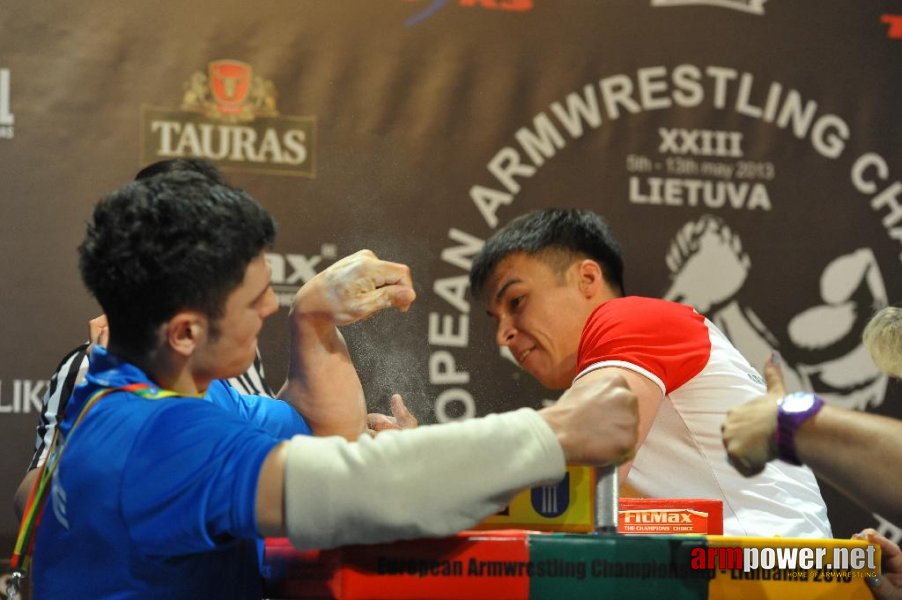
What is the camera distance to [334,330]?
1833 mm

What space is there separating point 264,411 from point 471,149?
1.59 meters

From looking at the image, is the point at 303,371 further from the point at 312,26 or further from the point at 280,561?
the point at 312,26

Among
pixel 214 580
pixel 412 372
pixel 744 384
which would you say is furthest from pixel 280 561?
pixel 412 372

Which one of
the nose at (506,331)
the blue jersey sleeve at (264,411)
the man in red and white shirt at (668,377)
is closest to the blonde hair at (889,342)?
the man in red and white shirt at (668,377)

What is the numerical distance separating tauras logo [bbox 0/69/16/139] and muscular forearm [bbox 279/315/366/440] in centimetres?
151

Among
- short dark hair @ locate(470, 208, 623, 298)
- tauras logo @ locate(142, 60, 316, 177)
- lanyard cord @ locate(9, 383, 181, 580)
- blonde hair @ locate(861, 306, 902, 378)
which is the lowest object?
lanyard cord @ locate(9, 383, 181, 580)

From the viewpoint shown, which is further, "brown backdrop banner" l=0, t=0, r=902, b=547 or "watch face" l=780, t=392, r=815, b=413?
"brown backdrop banner" l=0, t=0, r=902, b=547

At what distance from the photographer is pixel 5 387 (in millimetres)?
2824

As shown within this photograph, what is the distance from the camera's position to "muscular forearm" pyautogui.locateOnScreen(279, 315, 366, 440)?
179cm

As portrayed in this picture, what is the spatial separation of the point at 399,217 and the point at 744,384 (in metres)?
1.26

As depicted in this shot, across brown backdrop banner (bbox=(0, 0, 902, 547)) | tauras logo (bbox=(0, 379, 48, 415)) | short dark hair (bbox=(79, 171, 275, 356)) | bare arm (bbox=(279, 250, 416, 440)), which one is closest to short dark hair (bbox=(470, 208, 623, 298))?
brown backdrop banner (bbox=(0, 0, 902, 547))

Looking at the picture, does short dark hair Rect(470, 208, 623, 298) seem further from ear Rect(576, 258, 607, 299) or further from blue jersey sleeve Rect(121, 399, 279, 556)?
blue jersey sleeve Rect(121, 399, 279, 556)

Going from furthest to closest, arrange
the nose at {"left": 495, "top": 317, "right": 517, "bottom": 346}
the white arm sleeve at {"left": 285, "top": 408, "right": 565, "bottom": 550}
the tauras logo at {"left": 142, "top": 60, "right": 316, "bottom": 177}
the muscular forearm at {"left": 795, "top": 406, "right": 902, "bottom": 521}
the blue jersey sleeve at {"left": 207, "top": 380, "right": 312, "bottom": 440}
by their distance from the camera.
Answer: the tauras logo at {"left": 142, "top": 60, "right": 316, "bottom": 177}
the nose at {"left": 495, "top": 317, "right": 517, "bottom": 346}
the blue jersey sleeve at {"left": 207, "top": 380, "right": 312, "bottom": 440}
the muscular forearm at {"left": 795, "top": 406, "right": 902, "bottom": 521}
the white arm sleeve at {"left": 285, "top": 408, "right": 565, "bottom": 550}

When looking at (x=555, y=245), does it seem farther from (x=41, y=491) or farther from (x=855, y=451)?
(x=41, y=491)
